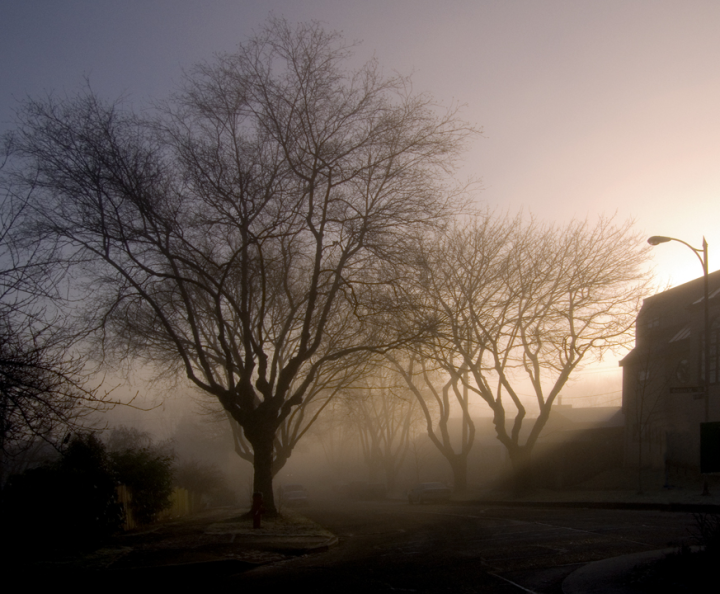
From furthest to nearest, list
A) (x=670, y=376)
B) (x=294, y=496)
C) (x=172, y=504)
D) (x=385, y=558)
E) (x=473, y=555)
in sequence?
(x=294, y=496) → (x=670, y=376) → (x=172, y=504) → (x=385, y=558) → (x=473, y=555)

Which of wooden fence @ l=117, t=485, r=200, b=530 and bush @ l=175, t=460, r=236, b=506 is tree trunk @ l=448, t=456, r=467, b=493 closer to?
wooden fence @ l=117, t=485, r=200, b=530

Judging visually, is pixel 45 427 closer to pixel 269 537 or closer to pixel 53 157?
pixel 269 537

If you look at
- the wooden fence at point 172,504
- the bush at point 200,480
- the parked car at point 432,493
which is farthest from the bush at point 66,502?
the parked car at point 432,493

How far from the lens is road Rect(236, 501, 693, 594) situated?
28.8 feet

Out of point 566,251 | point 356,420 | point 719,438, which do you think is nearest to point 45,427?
point 719,438

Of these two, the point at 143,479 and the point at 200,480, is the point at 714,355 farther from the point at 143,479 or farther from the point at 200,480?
the point at 200,480

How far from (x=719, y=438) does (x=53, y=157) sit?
14.6 meters

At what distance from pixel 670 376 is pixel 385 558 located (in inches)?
1051

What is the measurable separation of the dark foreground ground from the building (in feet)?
52.0

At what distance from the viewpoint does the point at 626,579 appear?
7934mm

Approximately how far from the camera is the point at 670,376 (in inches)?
1305

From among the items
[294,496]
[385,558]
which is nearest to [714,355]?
[385,558]

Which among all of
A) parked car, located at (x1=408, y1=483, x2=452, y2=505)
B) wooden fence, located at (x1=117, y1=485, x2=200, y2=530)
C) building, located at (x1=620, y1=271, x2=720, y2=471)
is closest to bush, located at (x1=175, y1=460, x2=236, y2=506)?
wooden fence, located at (x1=117, y1=485, x2=200, y2=530)

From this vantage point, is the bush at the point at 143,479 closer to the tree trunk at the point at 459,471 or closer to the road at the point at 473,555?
the road at the point at 473,555
